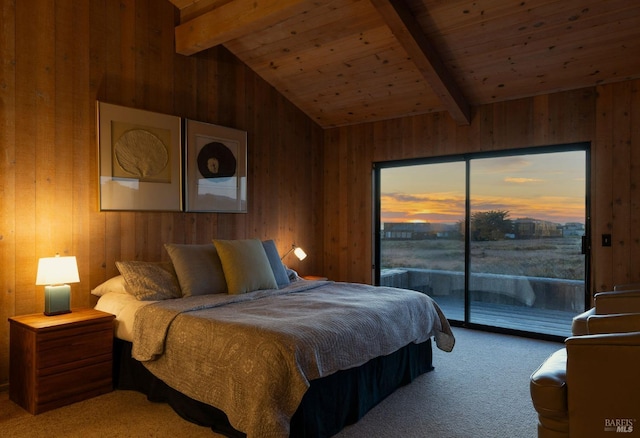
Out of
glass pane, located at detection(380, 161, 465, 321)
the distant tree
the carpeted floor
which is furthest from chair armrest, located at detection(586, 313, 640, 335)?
glass pane, located at detection(380, 161, 465, 321)

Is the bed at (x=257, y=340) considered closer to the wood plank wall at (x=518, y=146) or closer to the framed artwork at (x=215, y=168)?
the framed artwork at (x=215, y=168)

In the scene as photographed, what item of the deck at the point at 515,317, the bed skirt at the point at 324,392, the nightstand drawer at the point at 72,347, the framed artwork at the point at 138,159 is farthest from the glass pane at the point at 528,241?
the nightstand drawer at the point at 72,347

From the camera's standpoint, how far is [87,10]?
3461 mm

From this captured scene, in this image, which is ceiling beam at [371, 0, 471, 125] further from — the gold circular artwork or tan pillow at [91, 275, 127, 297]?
tan pillow at [91, 275, 127, 297]

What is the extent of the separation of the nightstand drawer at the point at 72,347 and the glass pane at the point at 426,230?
11.4ft

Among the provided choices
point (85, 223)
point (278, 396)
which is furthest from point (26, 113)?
point (278, 396)

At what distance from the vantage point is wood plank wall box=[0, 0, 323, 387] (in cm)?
307

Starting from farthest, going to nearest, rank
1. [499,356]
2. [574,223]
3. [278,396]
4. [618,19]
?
[574,223]
[499,356]
[618,19]
[278,396]

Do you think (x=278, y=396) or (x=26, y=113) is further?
(x=26, y=113)

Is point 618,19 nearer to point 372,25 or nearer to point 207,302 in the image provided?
point 372,25

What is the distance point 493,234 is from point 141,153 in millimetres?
3730

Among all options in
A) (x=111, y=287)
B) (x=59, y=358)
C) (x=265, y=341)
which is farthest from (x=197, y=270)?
(x=265, y=341)

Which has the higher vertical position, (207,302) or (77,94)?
(77,94)

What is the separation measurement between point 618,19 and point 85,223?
4.54m
